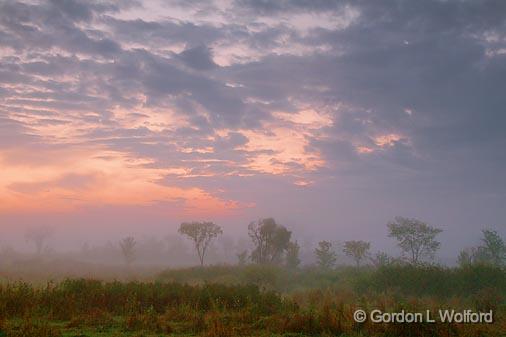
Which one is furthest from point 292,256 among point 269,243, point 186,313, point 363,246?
point 186,313

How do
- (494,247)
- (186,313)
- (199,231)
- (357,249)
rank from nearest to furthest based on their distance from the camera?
1. (186,313)
2. (494,247)
3. (357,249)
4. (199,231)

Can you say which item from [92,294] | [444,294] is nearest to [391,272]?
[444,294]

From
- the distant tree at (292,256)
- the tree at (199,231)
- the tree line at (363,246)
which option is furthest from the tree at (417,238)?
the tree at (199,231)

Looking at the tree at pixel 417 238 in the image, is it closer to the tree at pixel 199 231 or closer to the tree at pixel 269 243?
the tree at pixel 269 243

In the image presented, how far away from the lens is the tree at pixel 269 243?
62.7m

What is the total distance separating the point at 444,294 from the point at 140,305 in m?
21.9

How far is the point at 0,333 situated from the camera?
10.4m

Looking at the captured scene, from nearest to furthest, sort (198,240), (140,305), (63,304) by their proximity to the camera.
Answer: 1. (63,304)
2. (140,305)
3. (198,240)

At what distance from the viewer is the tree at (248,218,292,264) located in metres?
62.7

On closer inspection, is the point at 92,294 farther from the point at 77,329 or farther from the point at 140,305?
the point at 77,329

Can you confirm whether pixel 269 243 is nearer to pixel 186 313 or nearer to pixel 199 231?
pixel 199 231

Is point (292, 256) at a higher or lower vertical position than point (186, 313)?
lower

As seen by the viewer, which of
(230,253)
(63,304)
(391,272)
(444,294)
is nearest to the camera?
(63,304)

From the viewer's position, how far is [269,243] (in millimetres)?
63188
